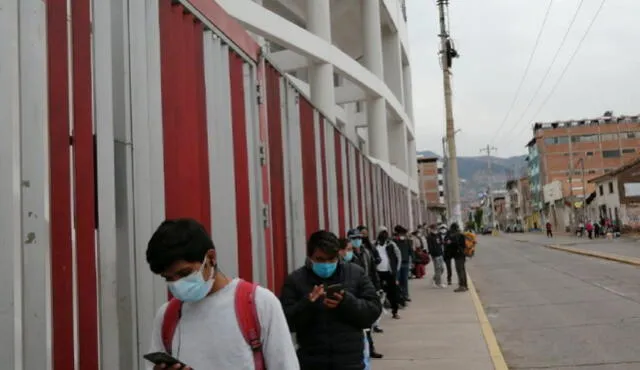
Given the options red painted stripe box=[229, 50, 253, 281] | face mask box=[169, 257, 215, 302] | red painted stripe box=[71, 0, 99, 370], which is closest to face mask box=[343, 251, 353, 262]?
red painted stripe box=[229, 50, 253, 281]

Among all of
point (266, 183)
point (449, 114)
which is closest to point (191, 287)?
point (266, 183)

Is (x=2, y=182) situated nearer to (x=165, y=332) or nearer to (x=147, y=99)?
(x=165, y=332)

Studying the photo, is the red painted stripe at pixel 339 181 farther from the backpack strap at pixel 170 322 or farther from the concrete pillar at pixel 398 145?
the concrete pillar at pixel 398 145

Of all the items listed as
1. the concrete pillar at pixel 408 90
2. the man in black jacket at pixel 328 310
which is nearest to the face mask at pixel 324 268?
the man in black jacket at pixel 328 310

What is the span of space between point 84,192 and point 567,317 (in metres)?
9.25

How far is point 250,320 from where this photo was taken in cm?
207

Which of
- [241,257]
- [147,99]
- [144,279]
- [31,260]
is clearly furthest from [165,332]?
[241,257]

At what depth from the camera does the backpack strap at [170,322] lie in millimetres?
2141

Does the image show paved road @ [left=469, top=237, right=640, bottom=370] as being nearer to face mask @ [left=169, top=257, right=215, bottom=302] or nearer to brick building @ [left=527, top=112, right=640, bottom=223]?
face mask @ [left=169, top=257, right=215, bottom=302]

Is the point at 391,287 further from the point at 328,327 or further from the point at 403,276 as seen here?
the point at 328,327

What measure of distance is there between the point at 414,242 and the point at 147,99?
14380mm

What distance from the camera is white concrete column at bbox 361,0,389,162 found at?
21.8 m

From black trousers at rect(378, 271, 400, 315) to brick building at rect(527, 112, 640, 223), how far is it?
283 ft

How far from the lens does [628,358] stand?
6.79 metres
